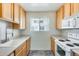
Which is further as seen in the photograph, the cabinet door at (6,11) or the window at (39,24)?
the window at (39,24)

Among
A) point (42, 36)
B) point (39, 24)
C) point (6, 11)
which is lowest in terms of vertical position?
point (42, 36)

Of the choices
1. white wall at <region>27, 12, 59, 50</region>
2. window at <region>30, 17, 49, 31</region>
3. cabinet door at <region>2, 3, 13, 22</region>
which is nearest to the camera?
cabinet door at <region>2, 3, 13, 22</region>

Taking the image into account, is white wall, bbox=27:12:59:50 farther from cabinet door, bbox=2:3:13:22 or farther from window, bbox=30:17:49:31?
cabinet door, bbox=2:3:13:22

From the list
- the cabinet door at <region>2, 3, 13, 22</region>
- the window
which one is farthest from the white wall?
the cabinet door at <region>2, 3, 13, 22</region>

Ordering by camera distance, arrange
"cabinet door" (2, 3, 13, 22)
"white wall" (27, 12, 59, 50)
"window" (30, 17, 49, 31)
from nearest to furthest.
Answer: "cabinet door" (2, 3, 13, 22) < "white wall" (27, 12, 59, 50) < "window" (30, 17, 49, 31)

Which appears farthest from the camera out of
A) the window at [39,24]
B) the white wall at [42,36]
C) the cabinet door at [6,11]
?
the window at [39,24]

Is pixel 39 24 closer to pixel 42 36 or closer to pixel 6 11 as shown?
pixel 42 36

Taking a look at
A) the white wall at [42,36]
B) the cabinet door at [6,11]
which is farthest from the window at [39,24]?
the cabinet door at [6,11]

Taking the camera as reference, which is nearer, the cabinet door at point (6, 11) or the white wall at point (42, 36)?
the cabinet door at point (6, 11)

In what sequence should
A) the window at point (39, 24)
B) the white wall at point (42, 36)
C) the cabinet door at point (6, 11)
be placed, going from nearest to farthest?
1. the cabinet door at point (6, 11)
2. the white wall at point (42, 36)
3. the window at point (39, 24)

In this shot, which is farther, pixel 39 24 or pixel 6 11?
pixel 39 24

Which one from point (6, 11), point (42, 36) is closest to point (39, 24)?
point (42, 36)

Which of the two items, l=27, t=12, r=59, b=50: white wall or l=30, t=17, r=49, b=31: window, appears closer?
l=27, t=12, r=59, b=50: white wall

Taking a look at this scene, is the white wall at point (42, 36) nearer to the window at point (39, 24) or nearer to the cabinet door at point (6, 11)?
the window at point (39, 24)
